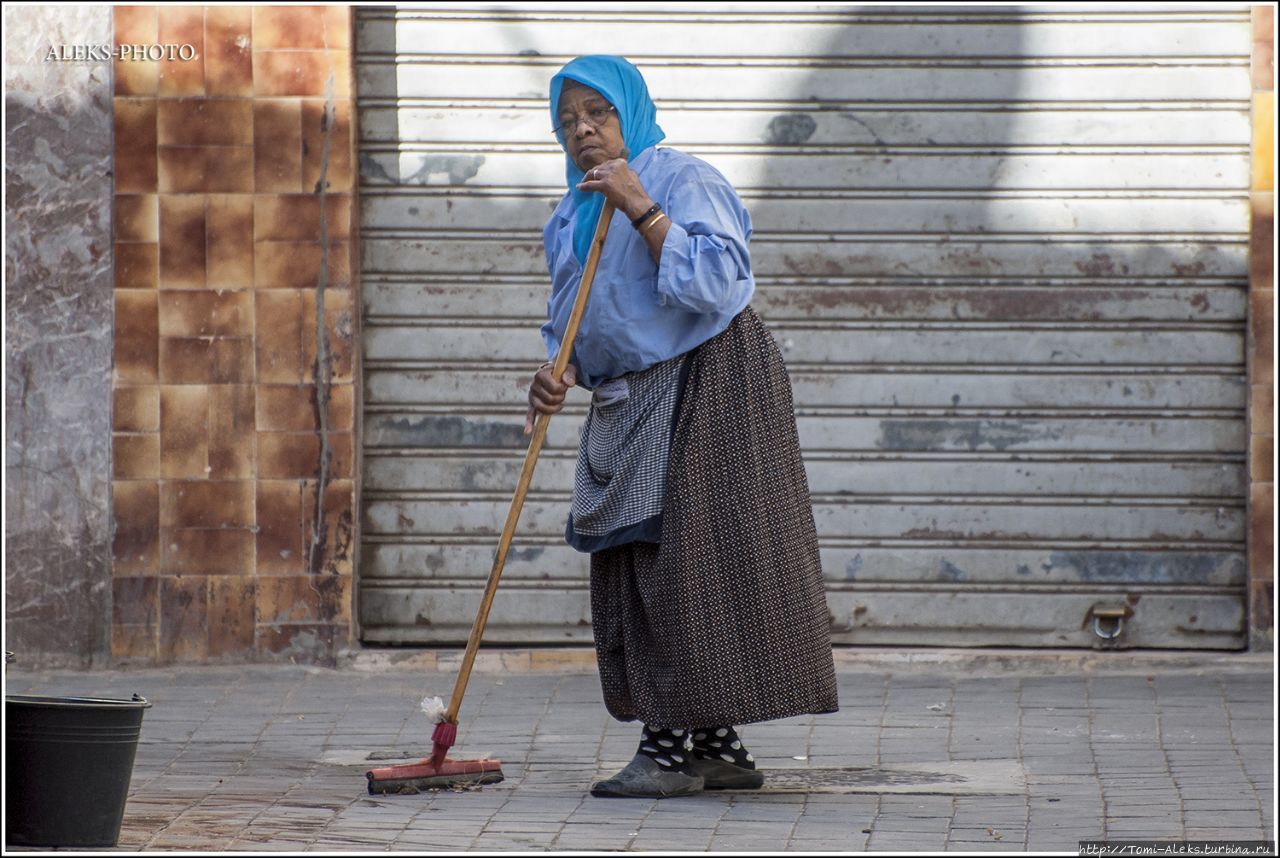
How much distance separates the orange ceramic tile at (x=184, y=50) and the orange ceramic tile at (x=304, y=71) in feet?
0.73

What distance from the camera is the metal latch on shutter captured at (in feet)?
23.9

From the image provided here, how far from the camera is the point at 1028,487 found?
7316 millimetres

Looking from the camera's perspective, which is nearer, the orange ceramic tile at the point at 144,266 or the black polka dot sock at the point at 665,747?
the black polka dot sock at the point at 665,747

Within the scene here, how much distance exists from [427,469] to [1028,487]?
2430 mm

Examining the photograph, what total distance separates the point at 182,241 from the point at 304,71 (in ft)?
2.72

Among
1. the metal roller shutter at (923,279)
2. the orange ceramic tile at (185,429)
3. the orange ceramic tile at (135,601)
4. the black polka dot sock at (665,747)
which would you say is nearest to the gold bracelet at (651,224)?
the black polka dot sock at (665,747)

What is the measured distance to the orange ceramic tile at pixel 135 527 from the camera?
23.8 feet

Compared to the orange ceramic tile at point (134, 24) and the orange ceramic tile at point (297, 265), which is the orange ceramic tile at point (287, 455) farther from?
the orange ceramic tile at point (134, 24)

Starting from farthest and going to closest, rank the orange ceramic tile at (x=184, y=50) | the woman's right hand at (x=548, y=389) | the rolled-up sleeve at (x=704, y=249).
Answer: the orange ceramic tile at (x=184, y=50), the woman's right hand at (x=548, y=389), the rolled-up sleeve at (x=704, y=249)

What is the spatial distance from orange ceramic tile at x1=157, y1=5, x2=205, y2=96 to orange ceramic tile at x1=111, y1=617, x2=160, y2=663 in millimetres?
2125

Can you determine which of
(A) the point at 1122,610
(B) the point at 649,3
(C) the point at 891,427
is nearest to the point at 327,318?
(B) the point at 649,3

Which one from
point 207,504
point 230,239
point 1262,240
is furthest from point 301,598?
point 1262,240

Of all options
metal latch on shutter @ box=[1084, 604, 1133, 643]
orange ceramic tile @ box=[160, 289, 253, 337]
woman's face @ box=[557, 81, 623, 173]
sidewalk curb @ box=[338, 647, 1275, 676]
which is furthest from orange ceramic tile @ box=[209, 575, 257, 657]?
metal latch on shutter @ box=[1084, 604, 1133, 643]

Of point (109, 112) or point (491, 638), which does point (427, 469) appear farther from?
point (109, 112)
